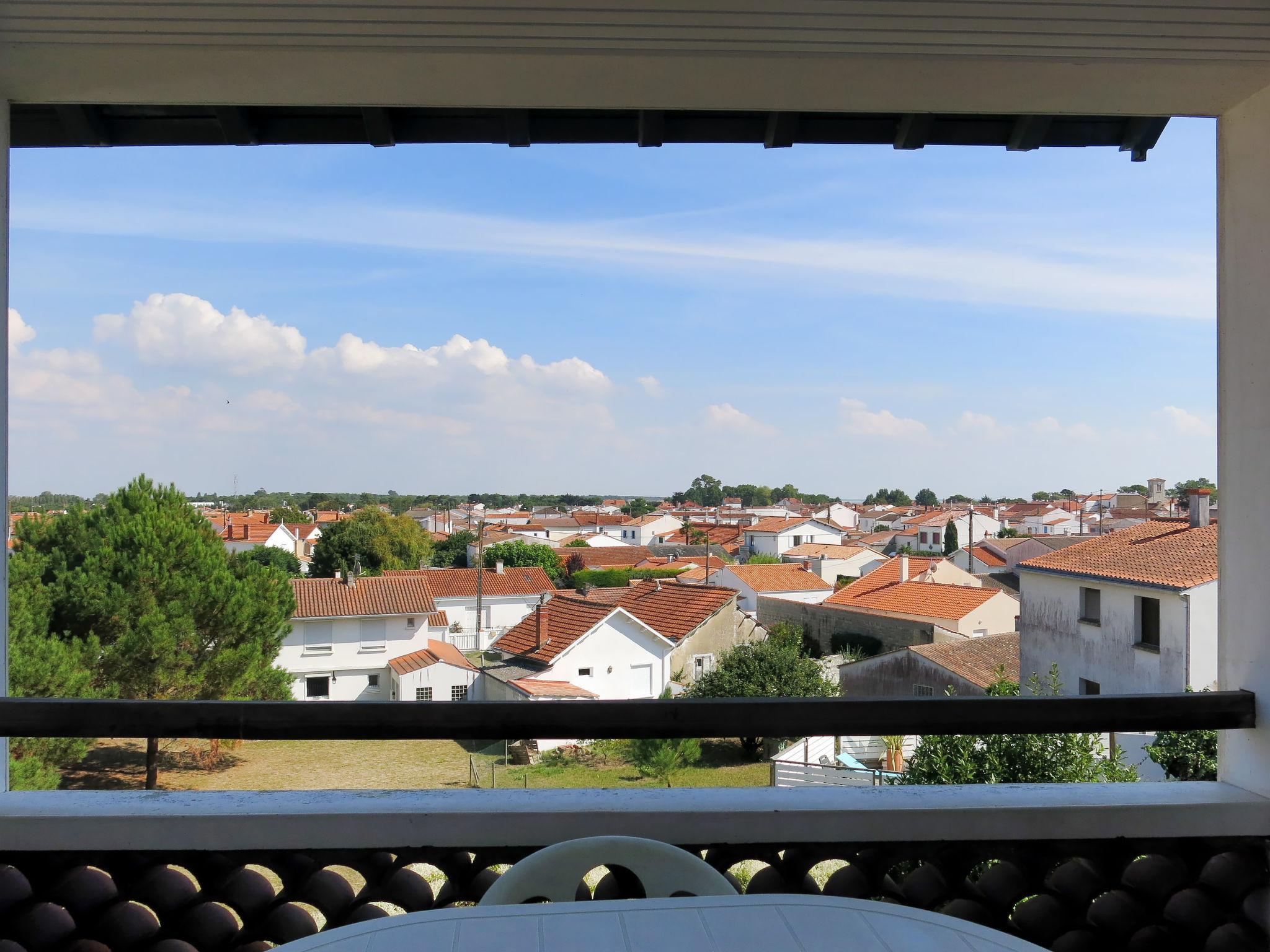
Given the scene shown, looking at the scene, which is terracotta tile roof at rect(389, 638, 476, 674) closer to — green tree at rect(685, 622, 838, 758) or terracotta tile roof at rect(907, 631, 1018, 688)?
green tree at rect(685, 622, 838, 758)

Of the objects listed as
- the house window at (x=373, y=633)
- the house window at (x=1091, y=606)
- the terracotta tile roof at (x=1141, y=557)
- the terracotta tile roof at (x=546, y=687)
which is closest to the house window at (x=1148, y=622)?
the terracotta tile roof at (x=1141, y=557)

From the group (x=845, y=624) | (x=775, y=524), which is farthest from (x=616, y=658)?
(x=775, y=524)

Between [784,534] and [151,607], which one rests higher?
[784,534]

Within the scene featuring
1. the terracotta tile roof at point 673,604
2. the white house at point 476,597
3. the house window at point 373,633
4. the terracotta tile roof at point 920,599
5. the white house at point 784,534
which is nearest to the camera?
the house window at point 373,633

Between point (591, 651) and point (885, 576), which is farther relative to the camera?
point (885, 576)

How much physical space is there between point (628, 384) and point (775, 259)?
6.11 meters

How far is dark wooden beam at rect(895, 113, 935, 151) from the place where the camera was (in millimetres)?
1315

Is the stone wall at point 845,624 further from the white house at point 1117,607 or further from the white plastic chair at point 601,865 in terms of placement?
the white plastic chair at point 601,865

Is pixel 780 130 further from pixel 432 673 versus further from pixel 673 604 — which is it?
pixel 673 604

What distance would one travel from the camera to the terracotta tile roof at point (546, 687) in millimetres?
9961

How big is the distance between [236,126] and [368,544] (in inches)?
340

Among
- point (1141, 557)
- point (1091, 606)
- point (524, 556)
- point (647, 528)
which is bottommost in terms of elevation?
point (1091, 606)

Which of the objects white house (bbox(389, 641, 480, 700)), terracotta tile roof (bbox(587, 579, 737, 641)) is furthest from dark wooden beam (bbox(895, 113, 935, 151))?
terracotta tile roof (bbox(587, 579, 737, 641))

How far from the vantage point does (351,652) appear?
10.8 metres
